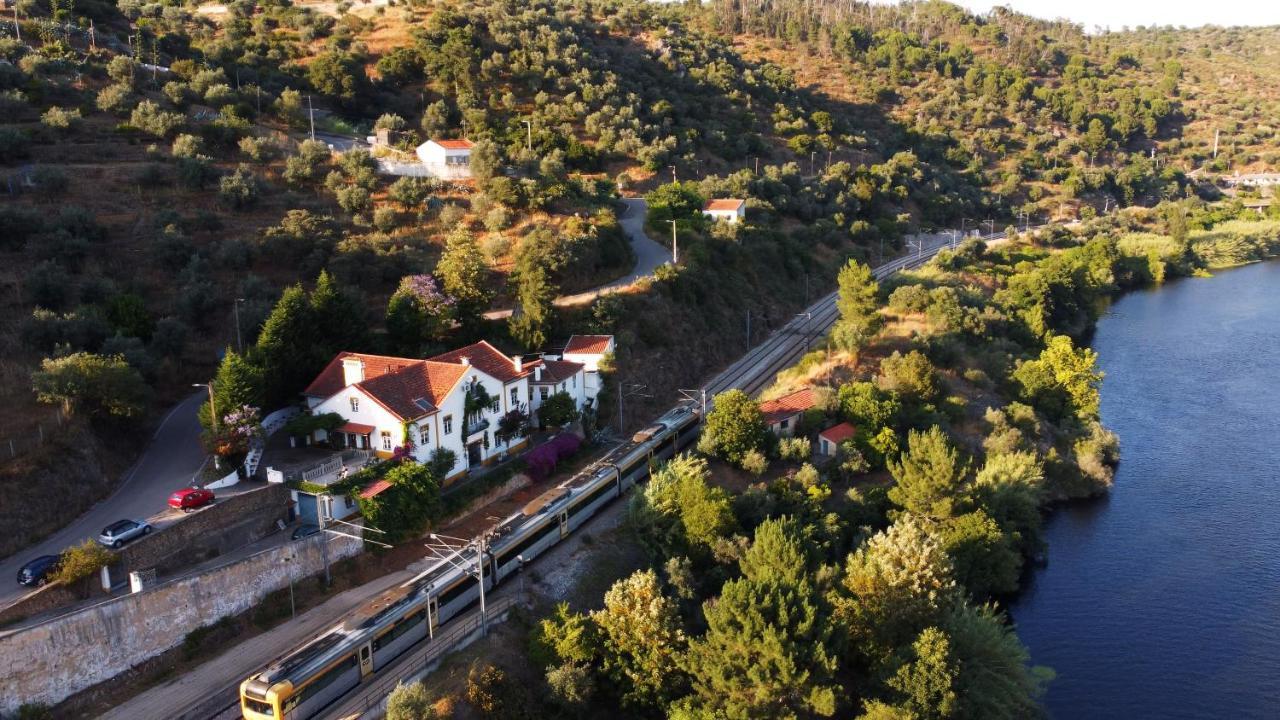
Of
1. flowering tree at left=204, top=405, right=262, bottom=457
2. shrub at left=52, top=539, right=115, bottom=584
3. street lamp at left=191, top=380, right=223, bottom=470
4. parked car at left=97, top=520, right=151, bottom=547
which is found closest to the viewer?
shrub at left=52, top=539, right=115, bottom=584

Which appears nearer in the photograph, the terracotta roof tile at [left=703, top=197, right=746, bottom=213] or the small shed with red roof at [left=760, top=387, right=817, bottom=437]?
the small shed with red roof at [left=760, top=387, right=817, bottom=437]

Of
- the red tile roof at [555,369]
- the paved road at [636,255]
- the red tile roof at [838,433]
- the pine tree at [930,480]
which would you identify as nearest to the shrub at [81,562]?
the red tile roof at [555,369]

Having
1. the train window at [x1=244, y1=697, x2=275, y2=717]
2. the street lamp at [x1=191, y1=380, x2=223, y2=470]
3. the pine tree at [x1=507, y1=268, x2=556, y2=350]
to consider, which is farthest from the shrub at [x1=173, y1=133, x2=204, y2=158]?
the train window at [x1=244, y1=697, x2=275, y2=717]

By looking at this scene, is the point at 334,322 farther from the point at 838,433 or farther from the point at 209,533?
the point at 838,433

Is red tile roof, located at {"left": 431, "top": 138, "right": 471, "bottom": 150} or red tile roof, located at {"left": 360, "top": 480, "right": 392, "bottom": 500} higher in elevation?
red tile roof, located at {"left": 431, "top": 138, "right": 471, "bottom": 150}

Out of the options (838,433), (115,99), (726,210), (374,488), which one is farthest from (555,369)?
(115,99)

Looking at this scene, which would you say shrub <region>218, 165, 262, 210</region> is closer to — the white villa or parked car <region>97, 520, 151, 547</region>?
the white villa
